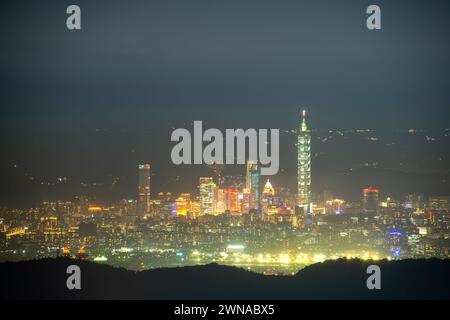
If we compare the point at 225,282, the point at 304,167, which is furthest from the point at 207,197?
the point at 225,282

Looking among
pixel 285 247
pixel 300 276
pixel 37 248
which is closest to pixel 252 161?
pixel 285 247

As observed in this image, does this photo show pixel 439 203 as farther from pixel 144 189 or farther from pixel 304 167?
pixel 144 189

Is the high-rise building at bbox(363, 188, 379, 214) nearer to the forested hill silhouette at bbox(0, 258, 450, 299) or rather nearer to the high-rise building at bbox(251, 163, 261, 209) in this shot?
the high-rise building at bbox(251, 163, 261, 209)

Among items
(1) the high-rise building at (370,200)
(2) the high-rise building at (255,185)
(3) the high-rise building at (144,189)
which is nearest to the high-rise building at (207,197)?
(2) the high-rise building at (255,185)

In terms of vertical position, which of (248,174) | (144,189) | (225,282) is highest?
(248,174)

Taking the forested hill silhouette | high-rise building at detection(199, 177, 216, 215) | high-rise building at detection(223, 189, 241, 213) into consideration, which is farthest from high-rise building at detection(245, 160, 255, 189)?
the forested hill silhouette

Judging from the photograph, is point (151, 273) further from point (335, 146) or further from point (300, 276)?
point (335, 146)
